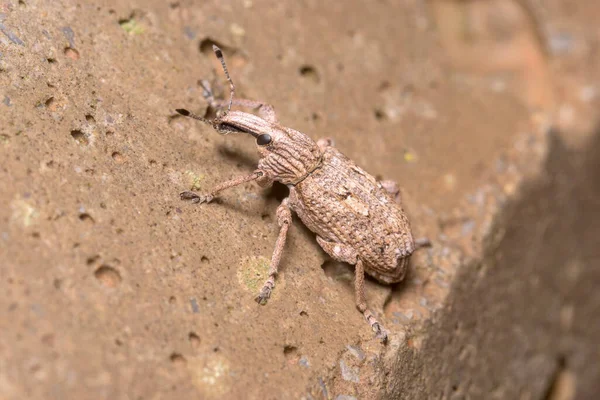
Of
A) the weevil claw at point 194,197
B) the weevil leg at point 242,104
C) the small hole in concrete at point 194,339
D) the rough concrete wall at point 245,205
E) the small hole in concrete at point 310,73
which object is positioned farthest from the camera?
the small hole in concrete at point 310,73

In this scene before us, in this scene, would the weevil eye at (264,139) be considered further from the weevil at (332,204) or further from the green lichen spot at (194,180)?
the green lichen spot at (194,180)

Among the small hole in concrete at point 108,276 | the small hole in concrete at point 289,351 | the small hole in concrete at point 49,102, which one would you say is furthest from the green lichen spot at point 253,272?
the small hole in concrete at point 49,102

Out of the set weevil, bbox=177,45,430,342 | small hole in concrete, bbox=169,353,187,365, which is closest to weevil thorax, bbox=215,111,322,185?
weevil, bbox=177,45,430,342

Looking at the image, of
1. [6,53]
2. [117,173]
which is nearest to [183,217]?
[117,173]

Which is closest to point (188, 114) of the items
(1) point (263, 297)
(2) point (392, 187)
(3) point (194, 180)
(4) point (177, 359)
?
(3) point (194, 180)

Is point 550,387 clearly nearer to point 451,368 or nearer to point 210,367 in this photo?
point 451,368

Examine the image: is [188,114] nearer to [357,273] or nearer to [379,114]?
[357,273]

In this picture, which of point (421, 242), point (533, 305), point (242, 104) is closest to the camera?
point (242, 104)

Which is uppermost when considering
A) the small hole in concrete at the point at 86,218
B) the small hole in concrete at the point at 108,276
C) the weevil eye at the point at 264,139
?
the weevil eye at the point at 264,139

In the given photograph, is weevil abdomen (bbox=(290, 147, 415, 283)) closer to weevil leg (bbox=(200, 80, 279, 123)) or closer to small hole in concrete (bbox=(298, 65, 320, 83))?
weevil leg (bbox=(200, 80, 279, 123))
